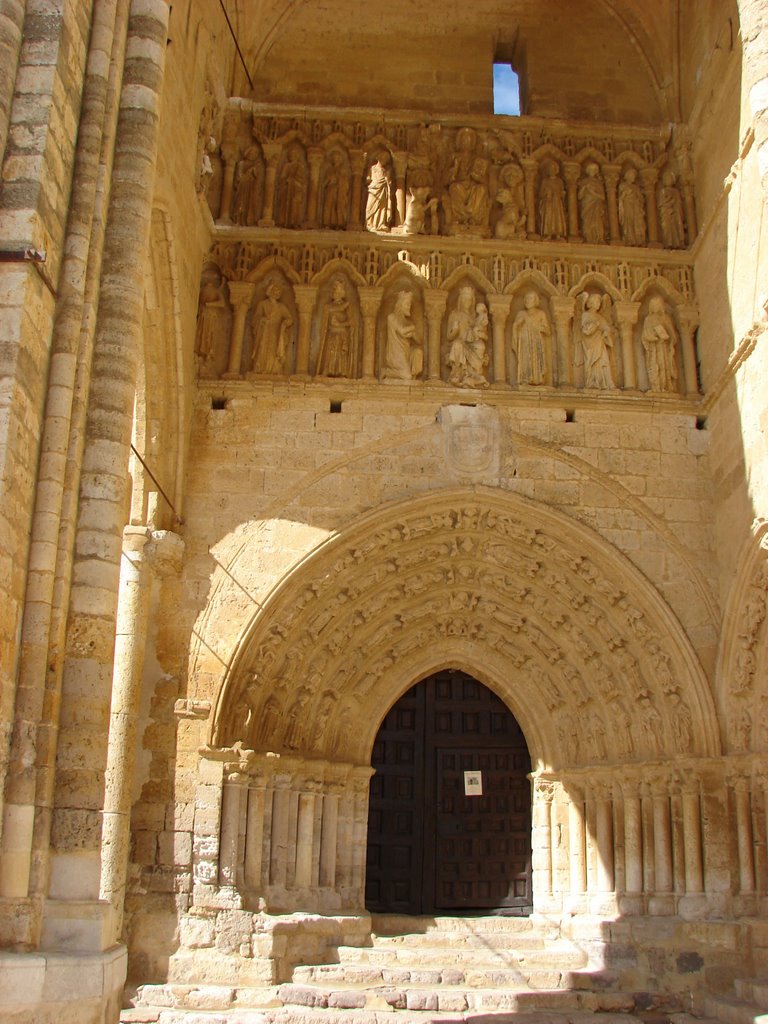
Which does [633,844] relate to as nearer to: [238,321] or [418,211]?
[238,321]

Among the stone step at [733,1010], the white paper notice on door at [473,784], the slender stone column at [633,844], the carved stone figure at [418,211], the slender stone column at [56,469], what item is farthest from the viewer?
the carved stone figure at [418,211]

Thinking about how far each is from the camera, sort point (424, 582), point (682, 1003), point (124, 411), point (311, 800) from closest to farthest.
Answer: point (124, 411) < point (682, 1003) < point (311, 800) < point (424, 582)

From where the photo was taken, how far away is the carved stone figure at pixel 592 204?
9539 millimetres

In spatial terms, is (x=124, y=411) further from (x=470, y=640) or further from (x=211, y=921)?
(x=470, y=640)

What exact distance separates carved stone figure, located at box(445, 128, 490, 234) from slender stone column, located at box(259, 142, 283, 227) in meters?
1.55

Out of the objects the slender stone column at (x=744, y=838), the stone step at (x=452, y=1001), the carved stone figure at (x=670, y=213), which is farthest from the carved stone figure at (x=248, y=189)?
the stone step at (x=452, y=1001)

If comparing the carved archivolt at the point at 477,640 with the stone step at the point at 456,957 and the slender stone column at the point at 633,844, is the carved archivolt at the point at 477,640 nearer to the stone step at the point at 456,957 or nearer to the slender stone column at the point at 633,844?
the slender stone column at the point at 633,844

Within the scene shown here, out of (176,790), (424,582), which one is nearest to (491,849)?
(424,582)

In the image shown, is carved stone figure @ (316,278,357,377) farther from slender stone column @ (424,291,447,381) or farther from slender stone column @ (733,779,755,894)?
slender stone column @ (733,779,755,894)

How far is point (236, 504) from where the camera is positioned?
8.41m

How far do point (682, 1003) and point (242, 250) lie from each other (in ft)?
22.2

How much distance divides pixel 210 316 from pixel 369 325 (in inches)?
52.7

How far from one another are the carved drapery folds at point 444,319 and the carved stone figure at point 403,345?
11 millimetres

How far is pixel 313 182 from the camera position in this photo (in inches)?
380
